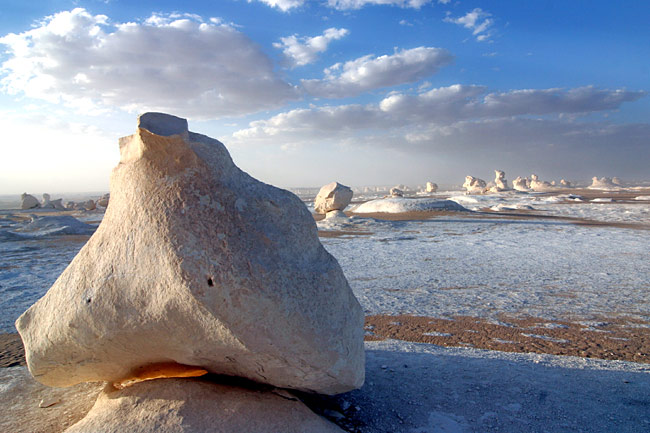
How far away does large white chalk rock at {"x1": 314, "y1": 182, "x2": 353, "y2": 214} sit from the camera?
17172 mm

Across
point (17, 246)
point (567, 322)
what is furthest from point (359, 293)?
point (17, 246)

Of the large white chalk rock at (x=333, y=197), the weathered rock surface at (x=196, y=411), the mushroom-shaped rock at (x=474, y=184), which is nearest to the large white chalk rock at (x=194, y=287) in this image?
the weathered rock surface at (x=196, y=411)

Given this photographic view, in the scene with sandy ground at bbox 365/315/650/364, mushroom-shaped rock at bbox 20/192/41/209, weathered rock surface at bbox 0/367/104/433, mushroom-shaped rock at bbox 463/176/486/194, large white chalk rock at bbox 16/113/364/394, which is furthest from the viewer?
mushroom-shaped rock at bbox 463/176/486/194

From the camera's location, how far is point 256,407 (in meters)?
2.26

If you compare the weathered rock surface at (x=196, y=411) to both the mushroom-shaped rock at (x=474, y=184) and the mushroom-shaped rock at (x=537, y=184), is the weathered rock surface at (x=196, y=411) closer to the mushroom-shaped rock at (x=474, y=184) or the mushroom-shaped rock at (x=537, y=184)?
the mushroom-shaped rock at (x=474, y=184)

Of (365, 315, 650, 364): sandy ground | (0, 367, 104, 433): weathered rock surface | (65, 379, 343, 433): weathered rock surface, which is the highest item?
(65, 379, 343, 433): weathered rock surface

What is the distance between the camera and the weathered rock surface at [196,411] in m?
2.11

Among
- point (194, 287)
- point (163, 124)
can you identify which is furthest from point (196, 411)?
point (163, 124)

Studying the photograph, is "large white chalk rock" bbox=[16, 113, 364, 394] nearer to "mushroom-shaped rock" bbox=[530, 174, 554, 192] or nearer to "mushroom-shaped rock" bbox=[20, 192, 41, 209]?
"mushroom-shaped rock" bbox=[20, 192, 41, 209]

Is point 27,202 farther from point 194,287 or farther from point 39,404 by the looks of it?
point 194,287

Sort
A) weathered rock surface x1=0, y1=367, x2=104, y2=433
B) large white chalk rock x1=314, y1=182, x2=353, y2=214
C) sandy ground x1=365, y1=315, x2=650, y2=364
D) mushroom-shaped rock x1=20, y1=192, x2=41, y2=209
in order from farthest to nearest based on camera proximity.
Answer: mushroom-shaped rock x1=20, y1=192, x2=41, y2=209
large white chalk rock x1=314, y1=182, x2=353, y2=214
sandy ground x1=365, y1=315, x2=650, y2=364
weathered rock surface x1=0, y1=367, x2=104, y2=433

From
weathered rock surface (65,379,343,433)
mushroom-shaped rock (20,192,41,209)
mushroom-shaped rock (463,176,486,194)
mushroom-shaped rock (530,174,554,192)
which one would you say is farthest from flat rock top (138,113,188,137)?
mushroom-shaped rock (530,174,554,192)

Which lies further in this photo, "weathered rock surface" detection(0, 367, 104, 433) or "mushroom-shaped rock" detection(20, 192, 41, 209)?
"mushroom-shaped rock" detection(20, 192, 41, 209)

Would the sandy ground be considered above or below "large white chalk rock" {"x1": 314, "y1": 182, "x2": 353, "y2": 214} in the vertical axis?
below
